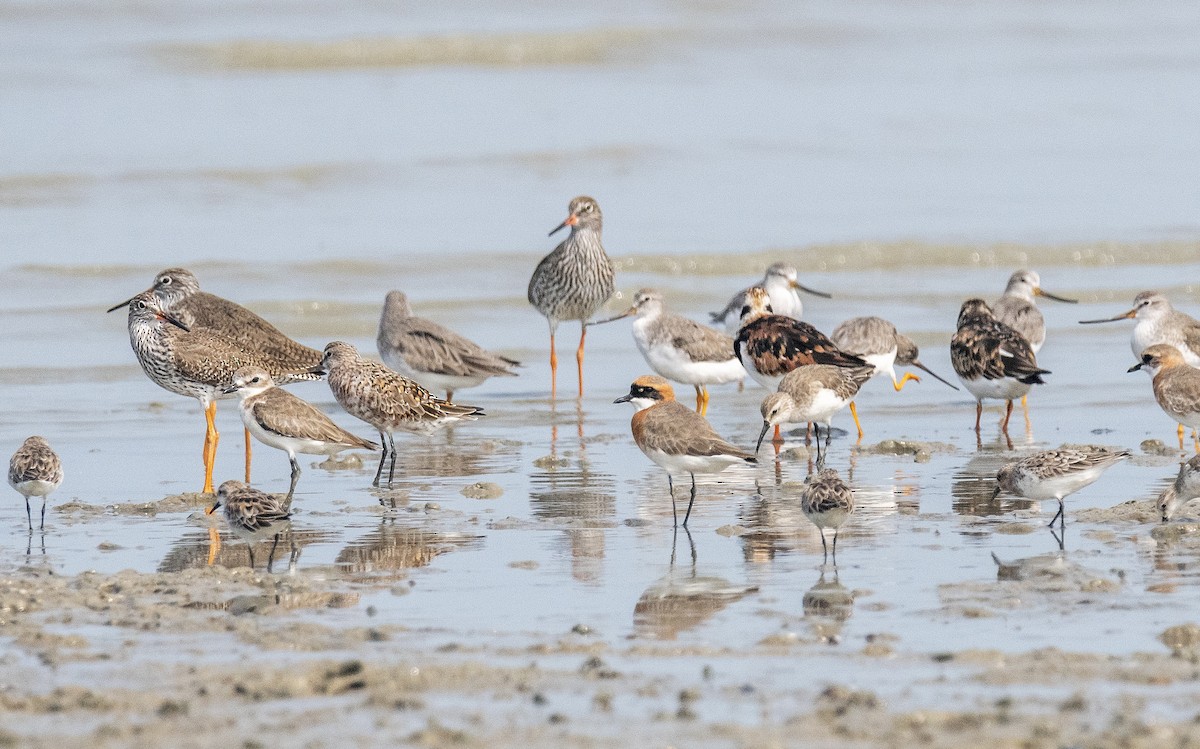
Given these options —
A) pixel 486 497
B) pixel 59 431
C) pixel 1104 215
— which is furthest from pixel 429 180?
pixel 486 497

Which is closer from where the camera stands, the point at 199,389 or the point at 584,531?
the point at 584,531

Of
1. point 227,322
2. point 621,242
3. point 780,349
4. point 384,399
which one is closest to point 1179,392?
point 780,349

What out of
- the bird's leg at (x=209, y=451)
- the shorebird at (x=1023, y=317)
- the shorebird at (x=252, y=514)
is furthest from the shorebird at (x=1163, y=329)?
the shorebird at (x=252, y=514)

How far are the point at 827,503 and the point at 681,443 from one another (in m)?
1.18

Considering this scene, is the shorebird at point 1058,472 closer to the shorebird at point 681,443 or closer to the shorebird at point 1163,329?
the shorebird at point 681,443

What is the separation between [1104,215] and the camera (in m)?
22.2

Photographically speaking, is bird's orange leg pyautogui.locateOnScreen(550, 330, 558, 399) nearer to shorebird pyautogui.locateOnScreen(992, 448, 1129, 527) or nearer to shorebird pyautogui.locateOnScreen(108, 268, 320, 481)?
shorebird pyautogui.locateOnScreen(108, 268, 320, 481)

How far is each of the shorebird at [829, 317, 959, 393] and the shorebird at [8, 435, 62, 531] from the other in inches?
241

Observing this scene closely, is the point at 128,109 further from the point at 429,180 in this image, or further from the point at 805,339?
the point at 805,339

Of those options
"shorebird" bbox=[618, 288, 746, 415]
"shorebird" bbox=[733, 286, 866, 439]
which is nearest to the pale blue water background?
"shorebird" bbox=[618, 288, 746, 415]

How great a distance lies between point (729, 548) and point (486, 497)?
1969 millimetres

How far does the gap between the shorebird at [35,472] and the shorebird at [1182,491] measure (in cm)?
576

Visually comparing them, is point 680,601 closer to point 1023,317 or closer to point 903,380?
point 903,380

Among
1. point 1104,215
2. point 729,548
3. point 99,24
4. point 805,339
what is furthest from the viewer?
point 99,24
